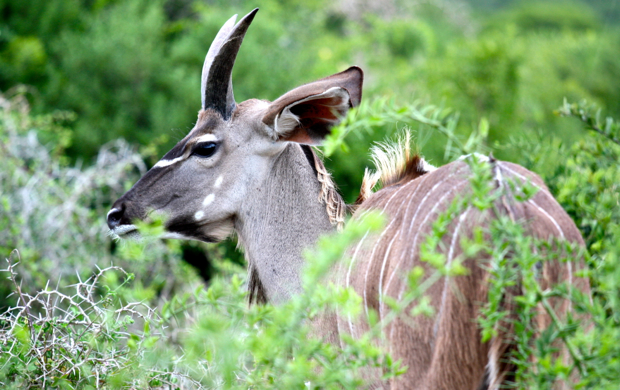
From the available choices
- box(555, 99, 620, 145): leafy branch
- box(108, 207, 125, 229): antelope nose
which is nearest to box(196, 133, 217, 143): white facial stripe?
box(108, 207, 125, 229): antelope nose

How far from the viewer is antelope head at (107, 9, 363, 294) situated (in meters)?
3.40

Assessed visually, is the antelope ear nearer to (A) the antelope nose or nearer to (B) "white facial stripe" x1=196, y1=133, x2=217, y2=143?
(B) "white facial stripe" x1=196, y1=133, x2=217, y2=143

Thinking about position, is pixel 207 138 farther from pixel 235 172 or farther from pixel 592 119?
pixel 592 119

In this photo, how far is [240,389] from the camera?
1.96 meters

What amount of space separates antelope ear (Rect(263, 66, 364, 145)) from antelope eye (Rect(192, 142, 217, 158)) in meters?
0.33

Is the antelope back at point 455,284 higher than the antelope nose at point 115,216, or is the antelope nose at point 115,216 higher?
the antelope back at point 455,284

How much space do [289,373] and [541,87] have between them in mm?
15792

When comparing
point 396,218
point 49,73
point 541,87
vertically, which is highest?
point 396,218

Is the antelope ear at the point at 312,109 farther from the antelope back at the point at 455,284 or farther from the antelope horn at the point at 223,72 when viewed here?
the antelope back at the point at 455,284

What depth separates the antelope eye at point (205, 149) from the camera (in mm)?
3514

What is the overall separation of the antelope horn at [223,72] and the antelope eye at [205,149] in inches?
6.9

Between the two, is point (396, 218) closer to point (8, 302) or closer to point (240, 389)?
point (240, 389)

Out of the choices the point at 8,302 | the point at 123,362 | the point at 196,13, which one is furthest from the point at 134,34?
the point at 123,362

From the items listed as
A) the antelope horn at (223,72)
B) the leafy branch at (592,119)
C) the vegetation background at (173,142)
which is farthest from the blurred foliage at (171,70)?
the leafy branch at (592,119)
